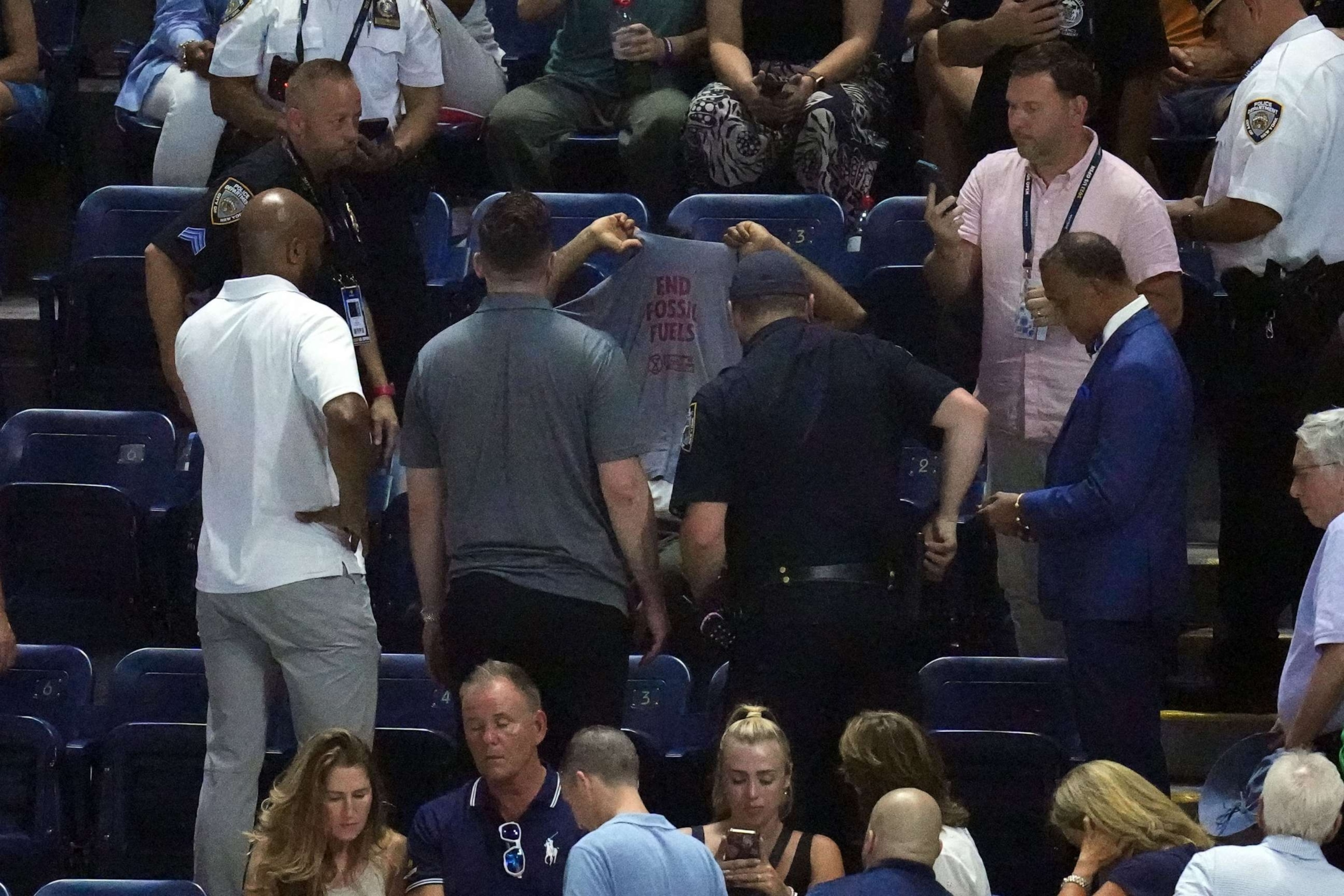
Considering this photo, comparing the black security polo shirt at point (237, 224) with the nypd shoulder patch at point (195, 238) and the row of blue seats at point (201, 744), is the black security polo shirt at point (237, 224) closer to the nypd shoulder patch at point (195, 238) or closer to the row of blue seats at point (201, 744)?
the nypd shoulder patch at point (195, 238)

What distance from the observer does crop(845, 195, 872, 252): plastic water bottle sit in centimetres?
→ 623

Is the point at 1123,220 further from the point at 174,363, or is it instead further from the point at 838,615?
the point at 174,363

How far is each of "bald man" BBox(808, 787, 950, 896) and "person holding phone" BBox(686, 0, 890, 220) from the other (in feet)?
9.42

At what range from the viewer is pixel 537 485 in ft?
14.5

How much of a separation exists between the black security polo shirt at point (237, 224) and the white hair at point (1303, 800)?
246 centimetres

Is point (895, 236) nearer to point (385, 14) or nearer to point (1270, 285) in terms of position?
point (1270, 285)

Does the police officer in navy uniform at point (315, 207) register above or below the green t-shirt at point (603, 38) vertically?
below

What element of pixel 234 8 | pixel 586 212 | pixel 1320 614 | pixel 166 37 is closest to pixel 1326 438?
pixel 1320 614

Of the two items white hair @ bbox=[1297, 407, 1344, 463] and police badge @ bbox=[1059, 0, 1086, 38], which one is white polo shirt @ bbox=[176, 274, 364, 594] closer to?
white hair @ bbox=[1297, 407, 1344, 463]

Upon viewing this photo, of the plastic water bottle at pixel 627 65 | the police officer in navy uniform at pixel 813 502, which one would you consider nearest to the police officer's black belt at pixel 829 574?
the police officer in navy uniform at pixel 813 502

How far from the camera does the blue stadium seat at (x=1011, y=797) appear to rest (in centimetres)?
470

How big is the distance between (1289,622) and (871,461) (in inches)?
74.8

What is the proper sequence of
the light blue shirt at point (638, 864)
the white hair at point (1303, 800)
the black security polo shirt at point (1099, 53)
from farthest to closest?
1. the black security polo shirt at point (1099, 53)
2. the white hair at point (1303, 800)
3. the light blue shirt at point (638, 864)

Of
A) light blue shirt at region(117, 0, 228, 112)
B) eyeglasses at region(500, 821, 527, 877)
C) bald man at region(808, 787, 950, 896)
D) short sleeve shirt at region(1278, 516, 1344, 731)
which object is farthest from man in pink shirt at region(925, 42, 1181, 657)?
light blue shirt at region(117, 0, 228, 112)
